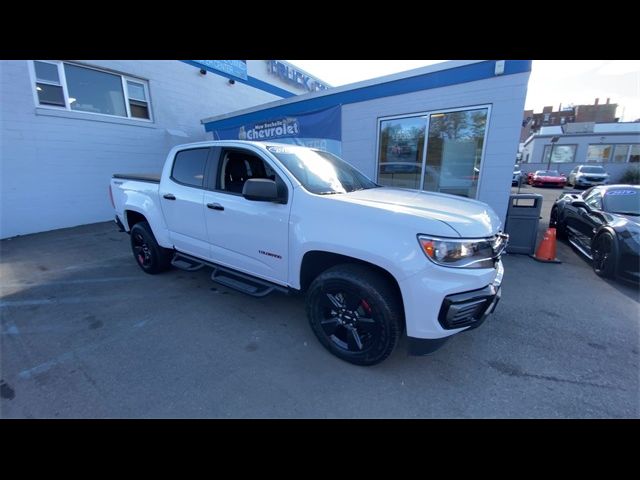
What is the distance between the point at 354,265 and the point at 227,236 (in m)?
1.56

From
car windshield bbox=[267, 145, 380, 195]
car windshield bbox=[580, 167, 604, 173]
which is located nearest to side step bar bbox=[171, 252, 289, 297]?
car windshield bbox=[267, 145, 380, 195]

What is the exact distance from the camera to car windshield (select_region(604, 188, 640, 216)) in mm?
4605

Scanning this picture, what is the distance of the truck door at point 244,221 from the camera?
2736 millimetres

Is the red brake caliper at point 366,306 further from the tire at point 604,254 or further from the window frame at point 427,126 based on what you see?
the window frame at point 427,126

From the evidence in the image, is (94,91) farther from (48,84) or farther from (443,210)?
(443,210)

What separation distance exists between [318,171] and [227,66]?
404 inches

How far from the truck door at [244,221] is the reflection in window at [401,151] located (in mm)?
4385

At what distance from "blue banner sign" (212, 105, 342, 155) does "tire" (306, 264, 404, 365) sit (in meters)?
5.79

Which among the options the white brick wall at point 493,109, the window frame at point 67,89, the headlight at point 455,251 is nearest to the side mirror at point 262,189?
the headlight at point 455,251

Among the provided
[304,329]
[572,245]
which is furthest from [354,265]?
[572,245]

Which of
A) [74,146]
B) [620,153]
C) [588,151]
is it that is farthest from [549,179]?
[74,146]

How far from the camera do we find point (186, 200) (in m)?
3.53

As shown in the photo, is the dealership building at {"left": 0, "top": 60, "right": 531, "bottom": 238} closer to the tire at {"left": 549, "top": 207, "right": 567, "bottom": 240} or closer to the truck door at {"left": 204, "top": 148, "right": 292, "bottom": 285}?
the tire at {"left": 549, "top": 207, "right": 567, "bottom": 240}

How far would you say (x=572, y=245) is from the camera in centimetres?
600
